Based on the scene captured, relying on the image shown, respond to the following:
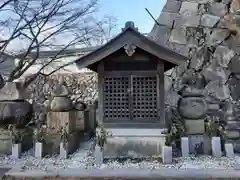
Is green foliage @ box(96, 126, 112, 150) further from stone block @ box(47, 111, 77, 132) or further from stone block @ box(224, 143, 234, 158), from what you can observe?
stone block @ box(224, 143, 234, 158)

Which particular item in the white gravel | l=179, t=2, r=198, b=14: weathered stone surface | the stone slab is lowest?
the stone slab

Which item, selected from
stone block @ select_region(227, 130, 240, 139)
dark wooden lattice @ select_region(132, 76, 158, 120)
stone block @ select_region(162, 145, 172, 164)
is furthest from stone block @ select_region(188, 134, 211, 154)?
stone block @ select_region(227, 130, 240, 139)

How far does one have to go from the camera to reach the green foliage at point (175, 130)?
203 inches

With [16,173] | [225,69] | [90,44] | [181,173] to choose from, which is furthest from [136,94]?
[90,44]

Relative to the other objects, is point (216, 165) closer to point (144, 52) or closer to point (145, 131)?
point (145, 131)

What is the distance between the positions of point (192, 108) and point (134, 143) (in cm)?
159

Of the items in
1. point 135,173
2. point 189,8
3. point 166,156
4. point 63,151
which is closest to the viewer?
point 135,173

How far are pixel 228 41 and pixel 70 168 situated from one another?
663 cm

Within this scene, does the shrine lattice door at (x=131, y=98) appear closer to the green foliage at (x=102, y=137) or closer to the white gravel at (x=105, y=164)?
the green foliage at (x=102, y=137)

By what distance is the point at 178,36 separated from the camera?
9.25 meters

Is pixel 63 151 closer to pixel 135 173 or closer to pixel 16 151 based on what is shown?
pixel 16 151

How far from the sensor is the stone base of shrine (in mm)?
5348

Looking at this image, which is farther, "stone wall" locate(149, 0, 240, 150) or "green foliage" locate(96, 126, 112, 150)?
"stone wall" locate(149, 0, 240, 150)

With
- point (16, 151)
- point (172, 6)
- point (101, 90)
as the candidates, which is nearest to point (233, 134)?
point (101, 90)
